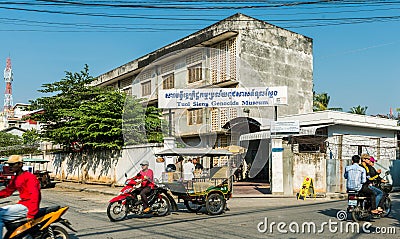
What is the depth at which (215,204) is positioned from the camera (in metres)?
12.1

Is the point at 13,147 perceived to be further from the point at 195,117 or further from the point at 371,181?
the point at 371,181

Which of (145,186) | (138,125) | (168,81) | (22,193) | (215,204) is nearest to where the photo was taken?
(22,193)

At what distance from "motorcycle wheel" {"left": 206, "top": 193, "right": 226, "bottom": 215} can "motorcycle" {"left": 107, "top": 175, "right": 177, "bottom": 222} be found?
964 millimetres

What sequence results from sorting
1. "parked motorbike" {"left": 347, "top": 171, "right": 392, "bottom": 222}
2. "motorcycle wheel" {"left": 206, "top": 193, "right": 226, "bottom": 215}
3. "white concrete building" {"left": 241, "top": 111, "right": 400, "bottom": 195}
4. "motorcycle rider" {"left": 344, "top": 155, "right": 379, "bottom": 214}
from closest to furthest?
"parked motorbike" {"left": 347, "top": 171, "right": 392, "bottom": 222}, "motorcycle rider" {"left": 344, "top": 155, "right": 379, "bottom": 214}, "motorcycle wheel" {"left": 206, "top": 193, "right": 226, "bottom": 215}, "white concrete building" {"left": 241, "top": 111, "right": 400, "bottom": 195}

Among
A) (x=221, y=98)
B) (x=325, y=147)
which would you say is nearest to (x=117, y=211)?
(x=221, y=98)

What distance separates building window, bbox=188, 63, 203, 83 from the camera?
2529 cm

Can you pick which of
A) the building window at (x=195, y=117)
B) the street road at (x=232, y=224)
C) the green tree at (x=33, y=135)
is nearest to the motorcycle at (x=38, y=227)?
the street road at (x=232, y=224)

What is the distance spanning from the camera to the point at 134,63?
1369 inches

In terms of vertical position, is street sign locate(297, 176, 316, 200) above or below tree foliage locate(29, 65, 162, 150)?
below

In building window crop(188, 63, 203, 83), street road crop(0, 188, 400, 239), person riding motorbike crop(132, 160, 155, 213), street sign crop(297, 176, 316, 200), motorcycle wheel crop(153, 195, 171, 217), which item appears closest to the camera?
street road crop(0, 188, 400, 239)

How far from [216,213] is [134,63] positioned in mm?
24500

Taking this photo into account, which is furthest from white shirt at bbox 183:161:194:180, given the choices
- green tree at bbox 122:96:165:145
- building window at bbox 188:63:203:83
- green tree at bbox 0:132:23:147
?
green tree at bbox 0:132:23:147

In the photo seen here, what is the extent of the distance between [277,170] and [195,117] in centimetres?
1013

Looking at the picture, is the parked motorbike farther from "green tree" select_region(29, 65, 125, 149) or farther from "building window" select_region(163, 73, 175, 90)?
"building window" select_region(163, 73, 175, 90)
